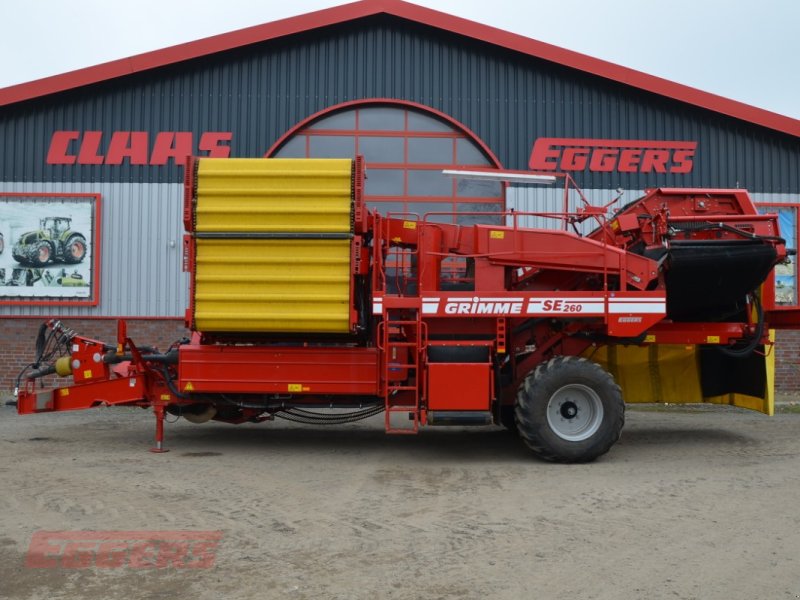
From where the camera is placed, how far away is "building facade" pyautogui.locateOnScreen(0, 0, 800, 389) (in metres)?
15.0

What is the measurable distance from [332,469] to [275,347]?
1.60m

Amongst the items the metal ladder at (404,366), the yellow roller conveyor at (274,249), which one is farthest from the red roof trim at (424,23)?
the metal ladder at (404,366)

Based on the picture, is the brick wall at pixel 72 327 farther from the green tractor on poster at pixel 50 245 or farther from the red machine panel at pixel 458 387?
the red machine panel at pixel 458 387

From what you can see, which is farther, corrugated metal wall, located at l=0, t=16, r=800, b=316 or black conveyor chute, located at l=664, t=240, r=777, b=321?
corrugated metal wall, located at l=0, t=16, r=800, b=316

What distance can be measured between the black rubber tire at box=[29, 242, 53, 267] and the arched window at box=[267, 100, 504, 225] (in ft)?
15.8

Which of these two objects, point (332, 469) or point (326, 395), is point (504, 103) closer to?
point (326, 395)

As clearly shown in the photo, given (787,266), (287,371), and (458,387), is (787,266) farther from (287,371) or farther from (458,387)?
(287,371)

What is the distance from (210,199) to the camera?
27.6 feet

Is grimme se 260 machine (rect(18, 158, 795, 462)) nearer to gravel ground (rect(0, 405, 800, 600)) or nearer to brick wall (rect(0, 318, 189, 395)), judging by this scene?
gravel ground (rect(0, 405, 800, 600))

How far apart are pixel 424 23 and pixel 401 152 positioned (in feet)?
8.52

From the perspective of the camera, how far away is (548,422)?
8.34m

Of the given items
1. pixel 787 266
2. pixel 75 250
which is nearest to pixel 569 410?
pixel 787 266

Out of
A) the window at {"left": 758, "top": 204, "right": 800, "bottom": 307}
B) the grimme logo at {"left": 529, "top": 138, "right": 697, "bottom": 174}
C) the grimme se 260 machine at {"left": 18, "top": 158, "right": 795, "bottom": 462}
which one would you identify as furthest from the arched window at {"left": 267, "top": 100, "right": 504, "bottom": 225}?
the grimme se 260 machine at {"left": 18, "top": 158, "right": 795, "bottom": 462}

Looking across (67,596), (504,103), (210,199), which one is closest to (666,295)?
(210,199)
